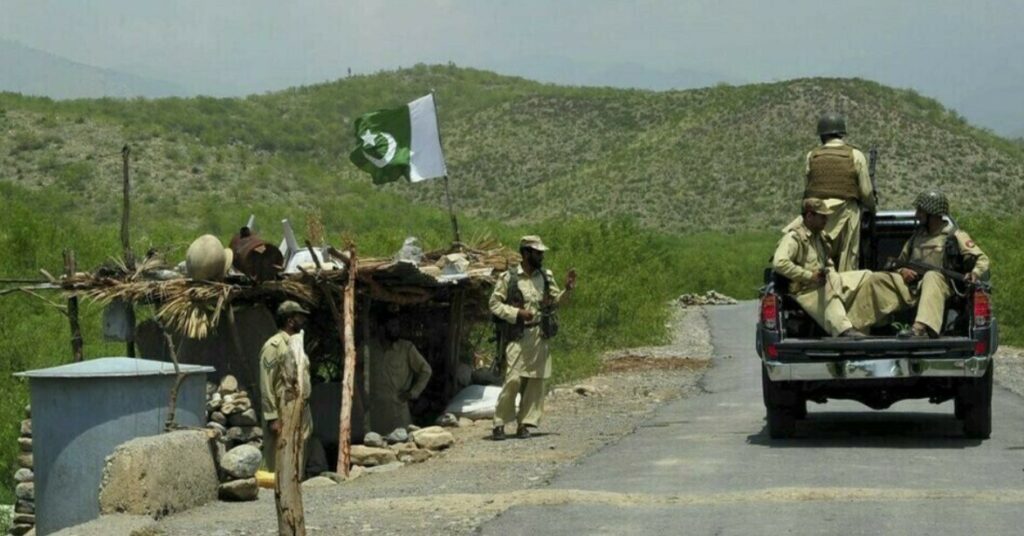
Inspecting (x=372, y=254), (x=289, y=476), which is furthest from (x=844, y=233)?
(x=372, y=254)

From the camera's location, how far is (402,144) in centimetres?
2134

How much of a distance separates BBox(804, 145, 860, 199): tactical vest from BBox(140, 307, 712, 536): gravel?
3.09m

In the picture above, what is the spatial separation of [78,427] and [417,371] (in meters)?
6.06

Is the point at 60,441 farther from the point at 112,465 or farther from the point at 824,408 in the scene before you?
the point at 824,408

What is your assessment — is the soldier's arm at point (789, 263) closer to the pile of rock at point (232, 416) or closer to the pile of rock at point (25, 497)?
the pile of rock at point (232, 416)

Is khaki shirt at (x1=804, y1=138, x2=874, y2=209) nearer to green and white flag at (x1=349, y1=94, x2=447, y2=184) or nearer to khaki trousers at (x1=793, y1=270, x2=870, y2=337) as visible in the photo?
khaki trousers at (x1=793, y1=270, x2=870, y2=337)

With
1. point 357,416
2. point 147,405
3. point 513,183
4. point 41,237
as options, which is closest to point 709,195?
point 513,183

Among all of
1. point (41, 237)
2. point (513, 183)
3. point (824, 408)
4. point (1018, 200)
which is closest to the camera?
point (824, 408)

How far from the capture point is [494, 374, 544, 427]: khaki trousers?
16.5m

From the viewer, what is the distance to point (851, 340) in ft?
45.4

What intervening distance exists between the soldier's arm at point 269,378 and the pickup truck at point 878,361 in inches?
173

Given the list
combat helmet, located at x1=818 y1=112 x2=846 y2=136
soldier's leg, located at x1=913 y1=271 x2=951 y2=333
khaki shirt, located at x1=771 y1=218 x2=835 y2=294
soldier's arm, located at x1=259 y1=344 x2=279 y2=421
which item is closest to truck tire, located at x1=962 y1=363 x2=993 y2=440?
soldier's leg, located at x1=913 y1=271 x2=951 y2=333

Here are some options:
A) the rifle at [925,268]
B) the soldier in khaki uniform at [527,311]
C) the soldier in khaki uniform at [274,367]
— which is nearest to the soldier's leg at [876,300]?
the rifle at [925,268]

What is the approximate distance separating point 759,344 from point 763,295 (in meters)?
0.43
